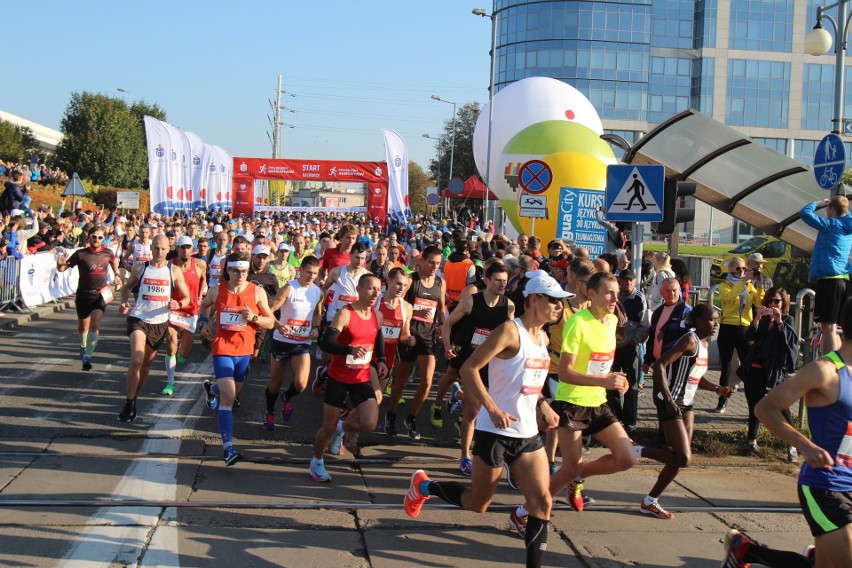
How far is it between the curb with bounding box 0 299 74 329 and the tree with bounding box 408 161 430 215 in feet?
238

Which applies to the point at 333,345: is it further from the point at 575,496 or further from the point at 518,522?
the point at 575,496

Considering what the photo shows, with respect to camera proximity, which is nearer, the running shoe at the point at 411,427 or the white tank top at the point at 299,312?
the white tank top at the point at 299,312

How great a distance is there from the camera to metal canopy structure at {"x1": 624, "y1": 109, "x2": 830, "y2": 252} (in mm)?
12055

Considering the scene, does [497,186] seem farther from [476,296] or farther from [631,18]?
Result: [631,18]

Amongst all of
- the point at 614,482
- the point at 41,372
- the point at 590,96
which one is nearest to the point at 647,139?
the point at 614,482

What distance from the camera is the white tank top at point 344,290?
9.37 metres

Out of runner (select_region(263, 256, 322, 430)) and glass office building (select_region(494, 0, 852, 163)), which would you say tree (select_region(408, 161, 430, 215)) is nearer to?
glass office building (select_region(494, 0, 852, 163))

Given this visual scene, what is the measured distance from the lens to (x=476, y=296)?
7.75m

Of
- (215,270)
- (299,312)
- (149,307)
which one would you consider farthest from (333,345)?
(215,270)

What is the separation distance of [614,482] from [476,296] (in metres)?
2.01

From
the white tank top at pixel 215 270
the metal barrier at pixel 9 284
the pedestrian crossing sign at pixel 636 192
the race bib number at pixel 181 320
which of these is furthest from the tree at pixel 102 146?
the pedestrian crossing sign at pixel 636 192

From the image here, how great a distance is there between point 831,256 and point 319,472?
619cm

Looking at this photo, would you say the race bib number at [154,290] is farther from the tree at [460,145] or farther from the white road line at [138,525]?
the tree at [460,145]

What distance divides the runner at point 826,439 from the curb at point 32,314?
541 inches
